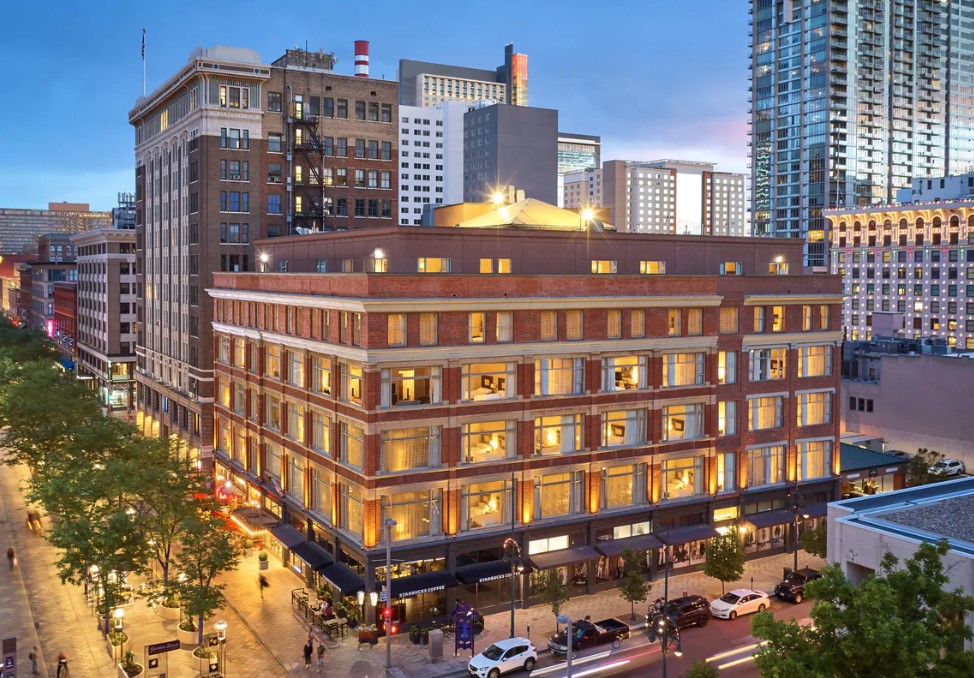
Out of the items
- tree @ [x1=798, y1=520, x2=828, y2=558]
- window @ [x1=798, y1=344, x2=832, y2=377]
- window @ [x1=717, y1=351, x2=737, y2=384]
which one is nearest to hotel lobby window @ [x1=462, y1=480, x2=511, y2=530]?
window @ [x1=717, y1=351, x2=737, y2=384]

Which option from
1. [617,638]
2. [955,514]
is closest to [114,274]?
[617,638]

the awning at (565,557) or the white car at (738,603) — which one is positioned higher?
the awning at (565,557)

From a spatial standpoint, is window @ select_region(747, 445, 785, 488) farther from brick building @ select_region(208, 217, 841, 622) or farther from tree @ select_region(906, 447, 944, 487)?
tree @ select_region(906, 447, 944, 487)

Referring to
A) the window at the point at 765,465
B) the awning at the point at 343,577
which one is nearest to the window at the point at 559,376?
the awning at the point at 343,577

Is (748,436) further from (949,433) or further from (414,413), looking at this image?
(949,433)

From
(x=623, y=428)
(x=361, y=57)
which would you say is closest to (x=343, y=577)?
(x=623, y=428)

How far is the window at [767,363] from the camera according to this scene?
6022cm

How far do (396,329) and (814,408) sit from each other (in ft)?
106

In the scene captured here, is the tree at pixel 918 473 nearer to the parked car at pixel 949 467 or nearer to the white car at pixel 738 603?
the parked car at pixel 949 467

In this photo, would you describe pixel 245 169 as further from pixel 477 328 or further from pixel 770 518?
pixel 770 518

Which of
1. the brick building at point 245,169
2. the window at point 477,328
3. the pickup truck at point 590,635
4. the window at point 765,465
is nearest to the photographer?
the pickup truck at point 590,635

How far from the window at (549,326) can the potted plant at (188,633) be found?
24.6 m

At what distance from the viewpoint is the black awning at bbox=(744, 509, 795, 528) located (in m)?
58.7

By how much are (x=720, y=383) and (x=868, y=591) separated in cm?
3766
